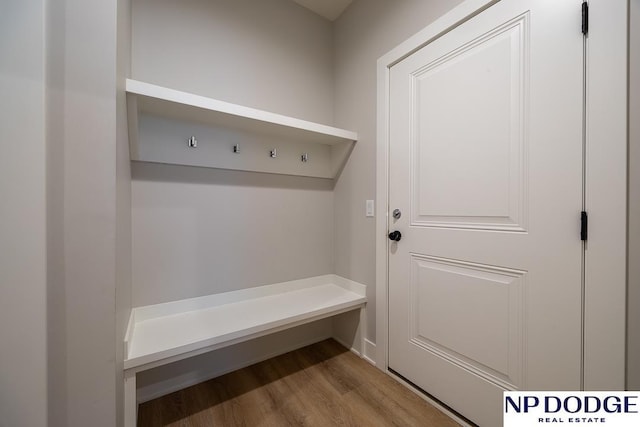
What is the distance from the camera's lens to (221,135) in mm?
1598

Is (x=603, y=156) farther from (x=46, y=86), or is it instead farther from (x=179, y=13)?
(x=179, y=13)

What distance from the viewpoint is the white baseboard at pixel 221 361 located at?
4.66ft

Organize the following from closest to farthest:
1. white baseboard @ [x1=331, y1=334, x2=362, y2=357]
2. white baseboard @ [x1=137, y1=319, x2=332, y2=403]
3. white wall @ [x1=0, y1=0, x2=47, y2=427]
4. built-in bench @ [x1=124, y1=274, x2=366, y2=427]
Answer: white wall @ [x1=0, y1=0, x2=47, y2=427] → built-in bench @ [x1=124, y1=274, x2=366, y2=427] → white baseboard @ [x1=137, y1=319, x2=332, y2=403] → white baseboard @ [x1=331, y1=334, x2=362, y2=357]

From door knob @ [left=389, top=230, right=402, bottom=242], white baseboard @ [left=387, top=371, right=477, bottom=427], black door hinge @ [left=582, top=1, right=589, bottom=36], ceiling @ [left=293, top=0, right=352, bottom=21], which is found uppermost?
ceiling @ [left=293, top=0, right=352, bottom=21]

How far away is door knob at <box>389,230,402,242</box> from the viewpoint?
5.06 ft

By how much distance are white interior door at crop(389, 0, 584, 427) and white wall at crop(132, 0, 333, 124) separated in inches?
29.1

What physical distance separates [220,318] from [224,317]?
0.07ft

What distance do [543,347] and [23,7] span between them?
211cm

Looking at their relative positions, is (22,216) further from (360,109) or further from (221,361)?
(360,109)

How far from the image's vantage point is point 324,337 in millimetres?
2084

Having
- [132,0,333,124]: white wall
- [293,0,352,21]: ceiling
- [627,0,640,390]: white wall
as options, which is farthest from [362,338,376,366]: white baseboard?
[293,0,352,21]: ceiling

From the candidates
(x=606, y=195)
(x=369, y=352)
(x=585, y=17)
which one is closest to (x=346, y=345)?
(x=369, y=352)

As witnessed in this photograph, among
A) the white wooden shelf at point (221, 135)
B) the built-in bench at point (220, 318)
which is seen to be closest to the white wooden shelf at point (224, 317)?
the built-in bench at point (220, 318)

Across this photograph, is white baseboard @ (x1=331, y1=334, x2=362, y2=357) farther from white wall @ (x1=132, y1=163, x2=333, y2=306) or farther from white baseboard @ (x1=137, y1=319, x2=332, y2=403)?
white wall @ (x1=132, y1=163, x2=333, y2=306)
